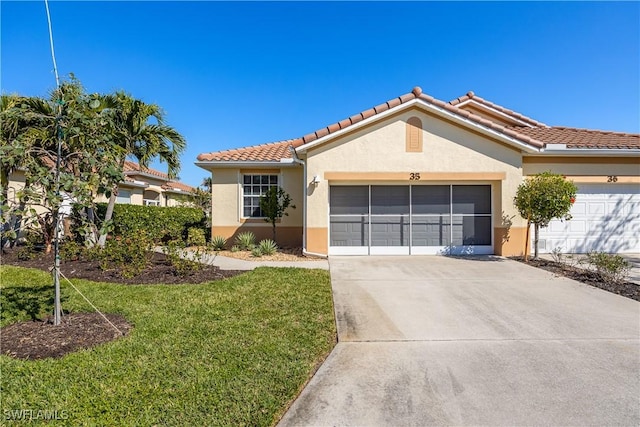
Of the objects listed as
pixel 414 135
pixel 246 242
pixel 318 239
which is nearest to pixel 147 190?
pixel 246 242

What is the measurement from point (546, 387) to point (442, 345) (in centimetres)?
126

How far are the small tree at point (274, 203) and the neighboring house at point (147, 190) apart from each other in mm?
7729

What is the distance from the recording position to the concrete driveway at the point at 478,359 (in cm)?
313

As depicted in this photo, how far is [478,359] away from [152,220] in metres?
13.8

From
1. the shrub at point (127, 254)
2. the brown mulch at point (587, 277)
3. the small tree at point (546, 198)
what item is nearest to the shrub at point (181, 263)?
the shrub at point (127, 254)

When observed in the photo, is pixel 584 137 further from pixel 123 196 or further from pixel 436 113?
pixel 123 196

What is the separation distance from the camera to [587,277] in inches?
328

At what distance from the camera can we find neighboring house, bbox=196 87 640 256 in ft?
36.6

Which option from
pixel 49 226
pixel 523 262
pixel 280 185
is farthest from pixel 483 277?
pixel 49 226

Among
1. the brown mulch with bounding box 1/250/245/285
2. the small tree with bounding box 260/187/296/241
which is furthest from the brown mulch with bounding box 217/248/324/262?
the brown mulch with bounding box 1/250/245/285

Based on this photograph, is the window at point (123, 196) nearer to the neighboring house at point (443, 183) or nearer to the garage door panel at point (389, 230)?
the neighboring house at point (443, 183)

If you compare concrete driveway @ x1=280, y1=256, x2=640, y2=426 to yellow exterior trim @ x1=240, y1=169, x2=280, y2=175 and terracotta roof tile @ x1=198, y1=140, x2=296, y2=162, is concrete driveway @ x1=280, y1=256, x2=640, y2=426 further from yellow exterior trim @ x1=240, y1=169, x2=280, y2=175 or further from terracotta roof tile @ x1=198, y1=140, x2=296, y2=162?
terracotta roof tile @ x1=198, y1=140, x2=296, y2=162

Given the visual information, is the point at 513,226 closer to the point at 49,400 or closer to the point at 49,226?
the point at 49,400

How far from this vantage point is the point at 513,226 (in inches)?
444
